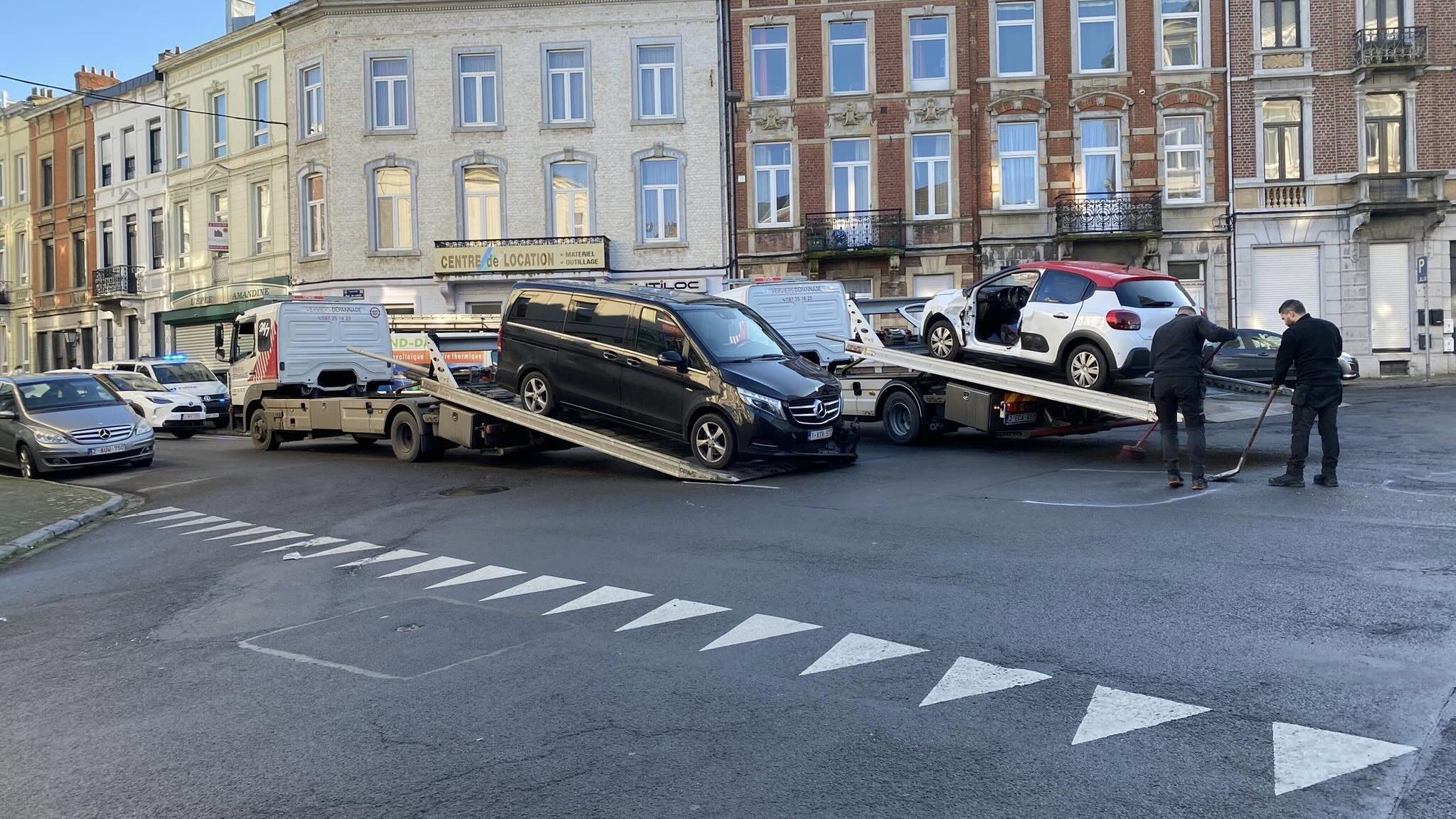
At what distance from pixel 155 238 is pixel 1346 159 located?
37973mm

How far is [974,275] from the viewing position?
34156 mm

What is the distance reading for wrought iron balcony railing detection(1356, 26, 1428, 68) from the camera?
3300 cm

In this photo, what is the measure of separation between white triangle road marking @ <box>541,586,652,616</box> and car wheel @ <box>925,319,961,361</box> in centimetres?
903

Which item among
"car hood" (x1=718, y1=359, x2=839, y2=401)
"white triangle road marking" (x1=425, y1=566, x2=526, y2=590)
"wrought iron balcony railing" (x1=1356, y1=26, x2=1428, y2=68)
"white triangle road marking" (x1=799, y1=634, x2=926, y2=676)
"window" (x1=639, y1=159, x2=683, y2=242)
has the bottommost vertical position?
"white triangle road marking" (x1=799, y1=634, x2=926, y2=676)

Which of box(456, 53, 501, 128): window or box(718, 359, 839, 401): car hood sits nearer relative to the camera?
box(718, 359, 839, 401): car hood

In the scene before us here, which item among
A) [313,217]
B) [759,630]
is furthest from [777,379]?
[313,217]

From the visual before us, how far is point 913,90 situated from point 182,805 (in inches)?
1262

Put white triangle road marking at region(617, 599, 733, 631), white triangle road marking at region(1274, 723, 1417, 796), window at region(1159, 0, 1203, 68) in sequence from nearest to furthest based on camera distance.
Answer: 1. white triangle road marking at region(1274, 723, 1417, 796)
2. white triangle road marking at region(617, 599, 733, 631)
3. window at region(1159, 0, 1203, 68)

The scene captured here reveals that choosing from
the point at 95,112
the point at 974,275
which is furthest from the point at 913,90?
the point at 95,112

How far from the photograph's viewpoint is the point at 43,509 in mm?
14633

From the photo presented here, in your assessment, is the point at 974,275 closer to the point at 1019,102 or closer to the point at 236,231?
the point at 1019,102

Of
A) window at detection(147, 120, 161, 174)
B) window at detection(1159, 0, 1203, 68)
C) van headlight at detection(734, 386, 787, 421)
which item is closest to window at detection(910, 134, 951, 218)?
window at detection(1159, 0, 1203, 68)

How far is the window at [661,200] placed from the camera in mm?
35375

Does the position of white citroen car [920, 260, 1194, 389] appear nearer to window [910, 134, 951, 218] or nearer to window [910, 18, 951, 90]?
window [910, 134, 951, 218]
